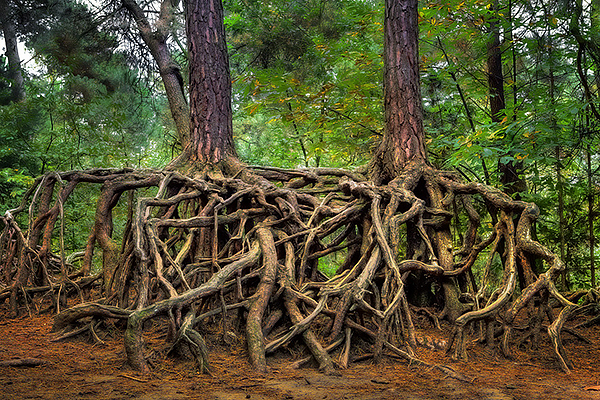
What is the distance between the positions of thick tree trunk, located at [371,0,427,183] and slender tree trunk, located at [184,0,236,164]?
200 centimetres

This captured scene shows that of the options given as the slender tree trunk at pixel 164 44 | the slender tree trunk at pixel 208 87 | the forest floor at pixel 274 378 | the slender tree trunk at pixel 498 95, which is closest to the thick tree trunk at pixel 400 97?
the slender tree trunk at pixel 208 87

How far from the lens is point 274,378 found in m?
3.15

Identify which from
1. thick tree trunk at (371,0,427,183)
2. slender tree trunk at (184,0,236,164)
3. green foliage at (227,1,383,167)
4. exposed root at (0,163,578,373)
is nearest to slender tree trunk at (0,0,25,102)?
green foliage at (227,1,383,167)

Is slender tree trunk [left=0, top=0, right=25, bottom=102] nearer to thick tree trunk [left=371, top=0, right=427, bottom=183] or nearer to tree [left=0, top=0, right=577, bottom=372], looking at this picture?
tree [left=0, top=0, right=577, bottom=372]

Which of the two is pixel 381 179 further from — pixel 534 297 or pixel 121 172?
pixel 121 172

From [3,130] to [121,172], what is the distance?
5.40 meters

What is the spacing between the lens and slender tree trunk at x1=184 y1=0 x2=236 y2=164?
5.78 m

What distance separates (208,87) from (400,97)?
96.4 inches

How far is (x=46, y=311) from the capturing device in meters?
5.61

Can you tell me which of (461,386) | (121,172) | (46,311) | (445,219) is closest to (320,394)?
(461,386)

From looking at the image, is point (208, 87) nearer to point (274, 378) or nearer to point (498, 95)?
point (274, 378)

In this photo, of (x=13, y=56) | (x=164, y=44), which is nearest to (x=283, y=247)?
(x=164, y=44)

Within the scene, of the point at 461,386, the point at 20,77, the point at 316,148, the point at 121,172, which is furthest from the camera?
the point at 20,77

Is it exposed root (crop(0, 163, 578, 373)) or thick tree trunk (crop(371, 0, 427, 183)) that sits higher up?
thick tree trunk (crop(371, 0, 427, 183))
